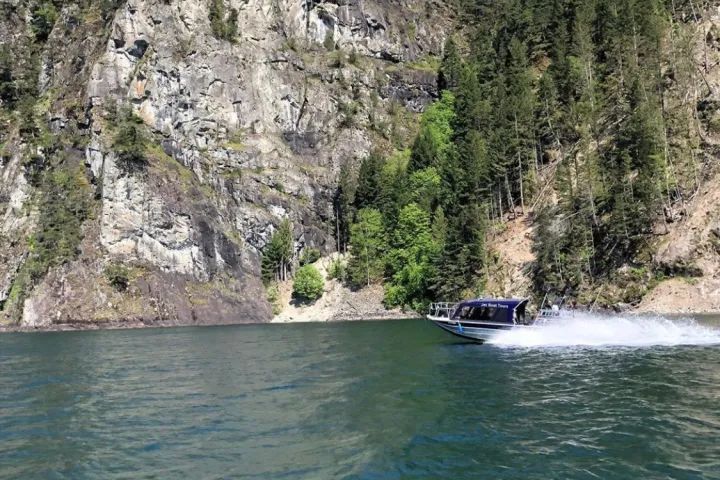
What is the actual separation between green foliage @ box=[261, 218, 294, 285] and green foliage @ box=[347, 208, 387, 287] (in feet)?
46.5

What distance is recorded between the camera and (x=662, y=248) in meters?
73.4

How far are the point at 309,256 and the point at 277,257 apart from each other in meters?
7.68

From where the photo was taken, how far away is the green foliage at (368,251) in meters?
110

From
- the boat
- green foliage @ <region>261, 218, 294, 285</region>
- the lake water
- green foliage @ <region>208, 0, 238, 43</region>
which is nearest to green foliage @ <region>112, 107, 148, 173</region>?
green foliage @ <region>261, 218, 294, 285</region>

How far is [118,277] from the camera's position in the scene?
103 metres

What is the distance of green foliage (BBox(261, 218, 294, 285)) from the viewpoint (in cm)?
11645

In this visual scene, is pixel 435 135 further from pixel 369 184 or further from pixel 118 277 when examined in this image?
pixel 118 277

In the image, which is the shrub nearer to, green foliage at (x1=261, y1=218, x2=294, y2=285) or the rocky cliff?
the rocky cliff

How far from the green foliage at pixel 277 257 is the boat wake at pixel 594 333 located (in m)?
75.3

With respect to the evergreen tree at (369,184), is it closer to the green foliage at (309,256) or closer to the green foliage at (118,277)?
the green foliage at (309,256)

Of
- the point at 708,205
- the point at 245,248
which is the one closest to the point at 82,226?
the point at 245,248

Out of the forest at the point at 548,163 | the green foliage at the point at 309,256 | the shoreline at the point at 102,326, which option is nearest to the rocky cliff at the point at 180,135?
the shoreline at the point at 102,326

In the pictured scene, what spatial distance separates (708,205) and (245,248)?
3260 inches

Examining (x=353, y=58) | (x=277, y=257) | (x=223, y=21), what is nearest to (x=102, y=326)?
(x=277, y=257)
